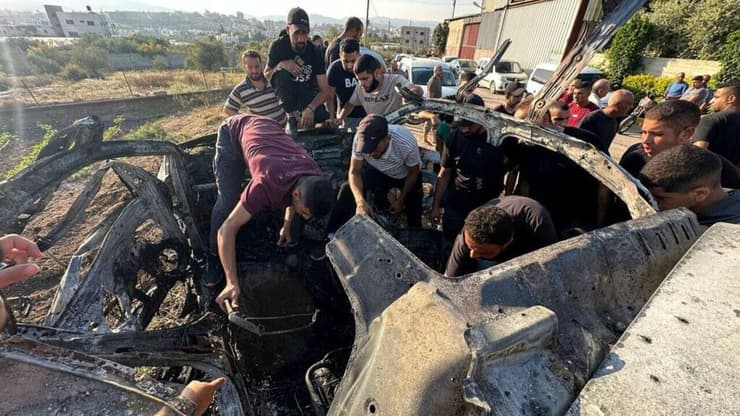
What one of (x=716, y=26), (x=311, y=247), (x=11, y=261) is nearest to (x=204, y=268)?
(x=311, y=247)

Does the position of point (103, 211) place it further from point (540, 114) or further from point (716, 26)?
point (716, 26)

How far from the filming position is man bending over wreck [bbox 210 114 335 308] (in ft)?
6.61

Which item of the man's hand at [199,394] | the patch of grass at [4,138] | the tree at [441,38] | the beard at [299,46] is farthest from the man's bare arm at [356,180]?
the tree at [441,38]

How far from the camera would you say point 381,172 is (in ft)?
9.59

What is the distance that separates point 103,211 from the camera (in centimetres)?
481

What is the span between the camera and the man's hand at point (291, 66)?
407 cm

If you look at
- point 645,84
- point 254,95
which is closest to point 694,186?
point 254,95

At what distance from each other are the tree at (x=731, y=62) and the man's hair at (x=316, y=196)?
13.3 metres

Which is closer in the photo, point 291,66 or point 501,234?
point 501,234

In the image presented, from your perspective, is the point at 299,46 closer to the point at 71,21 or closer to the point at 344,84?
the point at 344,84

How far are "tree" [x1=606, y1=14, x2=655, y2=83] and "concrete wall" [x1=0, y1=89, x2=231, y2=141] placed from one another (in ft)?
53.0

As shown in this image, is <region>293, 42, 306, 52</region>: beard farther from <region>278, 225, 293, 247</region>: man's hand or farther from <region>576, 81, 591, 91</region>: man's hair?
<region>576, 81, 591, 91</region>: man's hair

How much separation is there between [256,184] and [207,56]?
3154cm

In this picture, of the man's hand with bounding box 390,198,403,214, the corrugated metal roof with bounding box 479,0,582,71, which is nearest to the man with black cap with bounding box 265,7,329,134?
the man's hand with bounding box 390,198,403,214
